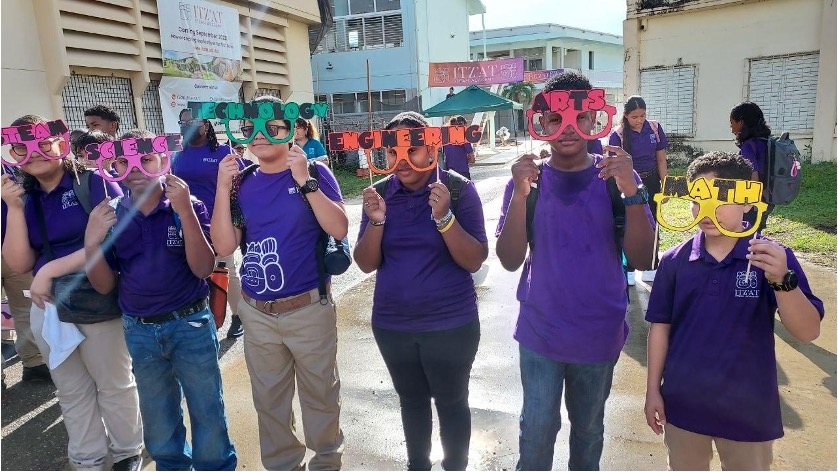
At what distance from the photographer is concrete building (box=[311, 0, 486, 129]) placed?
18812 millimetres

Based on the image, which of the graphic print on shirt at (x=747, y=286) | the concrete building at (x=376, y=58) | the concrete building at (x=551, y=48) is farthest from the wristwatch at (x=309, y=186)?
the concrete building at (x=551, y=48)

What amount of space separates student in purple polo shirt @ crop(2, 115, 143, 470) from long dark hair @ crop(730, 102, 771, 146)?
4.29 metres

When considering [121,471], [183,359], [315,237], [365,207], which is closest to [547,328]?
[365,207]

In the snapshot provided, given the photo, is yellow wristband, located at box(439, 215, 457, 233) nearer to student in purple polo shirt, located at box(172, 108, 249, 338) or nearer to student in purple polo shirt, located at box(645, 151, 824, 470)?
student in purple polo shirt, located at box(645, 151, 824, 470)

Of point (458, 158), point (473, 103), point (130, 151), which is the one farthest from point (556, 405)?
point (473, 103)

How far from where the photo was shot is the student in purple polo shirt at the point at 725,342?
1.79 meters

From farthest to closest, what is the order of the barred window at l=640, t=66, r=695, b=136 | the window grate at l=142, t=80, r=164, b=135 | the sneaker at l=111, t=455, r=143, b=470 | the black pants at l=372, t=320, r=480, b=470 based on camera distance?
the barred window at l=640, t=66, r=695, b=136 < the window grate at l=142, t=80, r=164, b=135 < the sneaker at l=111, t=455, r=143, b=470 < the black pants at l=372, t=320, r=480, b=470

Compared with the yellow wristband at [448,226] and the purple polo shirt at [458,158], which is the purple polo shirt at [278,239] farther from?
the purple polo shirt at [458,158]

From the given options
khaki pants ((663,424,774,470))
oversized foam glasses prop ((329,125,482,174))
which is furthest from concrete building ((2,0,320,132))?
khaki pants ((663,424,774,470))

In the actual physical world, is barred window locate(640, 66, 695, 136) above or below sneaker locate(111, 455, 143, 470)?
above

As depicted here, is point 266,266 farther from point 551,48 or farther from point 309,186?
point 551,48

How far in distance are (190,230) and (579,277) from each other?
1681mm

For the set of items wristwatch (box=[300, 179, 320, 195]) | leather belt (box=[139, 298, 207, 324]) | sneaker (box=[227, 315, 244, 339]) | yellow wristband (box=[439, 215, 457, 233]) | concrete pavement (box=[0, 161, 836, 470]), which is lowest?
concrete pavement (box=[0, 161, 836, 470])

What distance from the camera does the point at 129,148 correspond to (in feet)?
7.88
